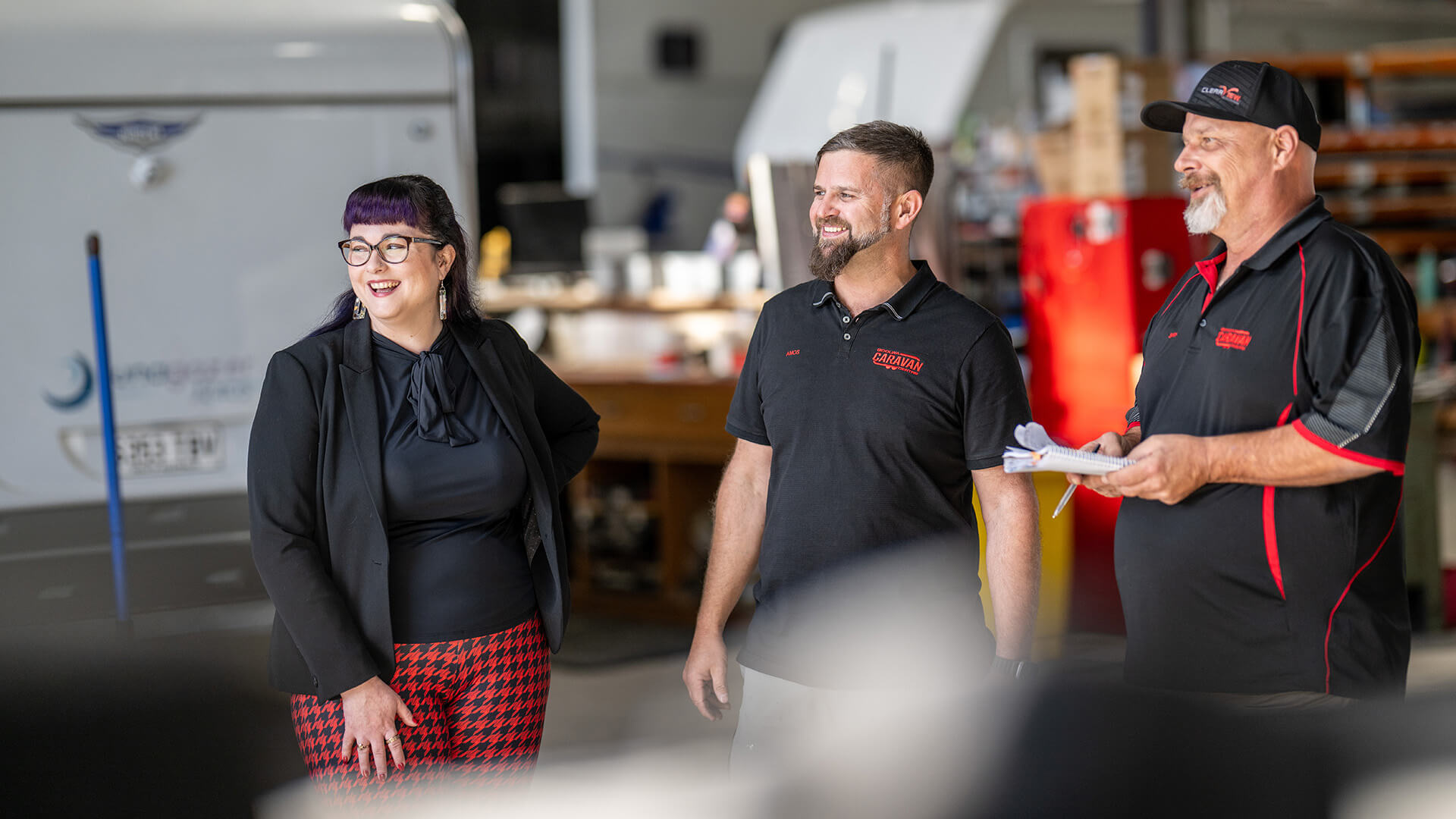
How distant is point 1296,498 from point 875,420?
0.63 meters

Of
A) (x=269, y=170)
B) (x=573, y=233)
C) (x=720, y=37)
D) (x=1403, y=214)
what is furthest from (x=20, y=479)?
(x=720, y=37)

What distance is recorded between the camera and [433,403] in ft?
6.40

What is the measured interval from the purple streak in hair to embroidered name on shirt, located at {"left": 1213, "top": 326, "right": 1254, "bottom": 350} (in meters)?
1.23

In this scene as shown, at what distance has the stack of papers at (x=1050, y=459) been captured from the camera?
185 centimetres

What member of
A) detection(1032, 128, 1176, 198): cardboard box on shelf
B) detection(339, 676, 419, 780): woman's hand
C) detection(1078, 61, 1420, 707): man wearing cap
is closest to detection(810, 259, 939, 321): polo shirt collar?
detection(1078, 61, 1420, 707): man wearing cap

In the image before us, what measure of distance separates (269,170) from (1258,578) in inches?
97.8

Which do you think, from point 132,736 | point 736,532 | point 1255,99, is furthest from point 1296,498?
point 132,736

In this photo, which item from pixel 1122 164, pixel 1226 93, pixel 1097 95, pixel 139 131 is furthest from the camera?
pixel 1097 95

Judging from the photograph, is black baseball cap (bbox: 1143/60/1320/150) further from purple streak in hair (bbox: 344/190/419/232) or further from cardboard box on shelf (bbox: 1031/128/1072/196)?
cardboard box on shelf (bbox: 1031/128/1072/196)

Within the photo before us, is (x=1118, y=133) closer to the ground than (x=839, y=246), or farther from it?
farther from it

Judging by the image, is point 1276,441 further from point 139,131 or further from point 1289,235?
point 139,131

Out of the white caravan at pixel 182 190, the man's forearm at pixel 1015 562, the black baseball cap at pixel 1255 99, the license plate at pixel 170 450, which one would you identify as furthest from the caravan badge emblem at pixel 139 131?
the black baseball cap at pixel 1255 99

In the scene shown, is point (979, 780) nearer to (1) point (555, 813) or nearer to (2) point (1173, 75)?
(1) point (555, 813)

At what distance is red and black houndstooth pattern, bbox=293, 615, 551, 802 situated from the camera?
1937 mm
